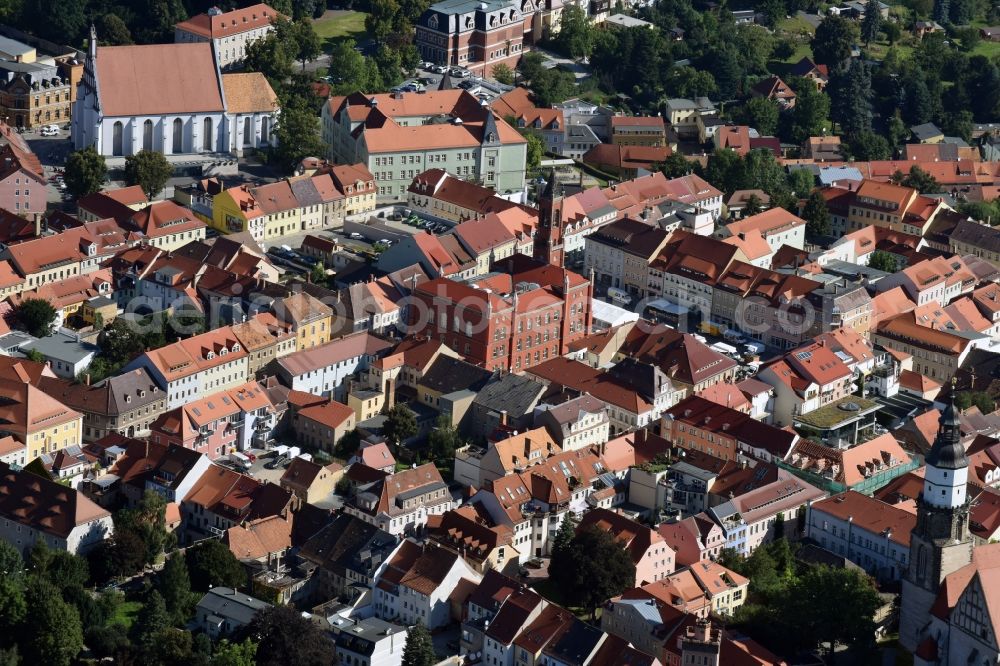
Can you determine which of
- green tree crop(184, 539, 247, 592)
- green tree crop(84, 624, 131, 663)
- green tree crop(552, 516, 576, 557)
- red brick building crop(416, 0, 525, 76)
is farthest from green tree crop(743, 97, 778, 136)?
green tree crop(84, 624, 131, 663)

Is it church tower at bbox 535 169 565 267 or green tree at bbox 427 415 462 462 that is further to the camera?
church tower at bbox 535 169 565 267

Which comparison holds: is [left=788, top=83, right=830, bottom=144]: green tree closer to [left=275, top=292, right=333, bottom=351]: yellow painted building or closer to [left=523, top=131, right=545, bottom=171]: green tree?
[left=523, top=131, right=545, bottom=171]: green tree

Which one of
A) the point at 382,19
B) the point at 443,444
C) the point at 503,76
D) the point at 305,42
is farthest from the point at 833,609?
the point at 382,19

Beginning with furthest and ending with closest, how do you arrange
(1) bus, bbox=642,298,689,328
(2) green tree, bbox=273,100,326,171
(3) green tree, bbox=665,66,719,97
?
1. (3) green tree, bbox=665,66,719,97
2. (2) green tree, bbox=273,100,326,171
3. (1) bus, bbox=642,298,689,328

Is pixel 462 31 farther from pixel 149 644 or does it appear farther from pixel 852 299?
pixel 149 644

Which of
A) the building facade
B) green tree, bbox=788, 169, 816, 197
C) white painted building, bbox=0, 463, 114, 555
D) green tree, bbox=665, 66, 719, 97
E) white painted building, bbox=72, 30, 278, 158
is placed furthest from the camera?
green tree, bbox=665, 66, 719, 97

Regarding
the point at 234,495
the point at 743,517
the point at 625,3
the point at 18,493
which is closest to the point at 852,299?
the point at 743,517
